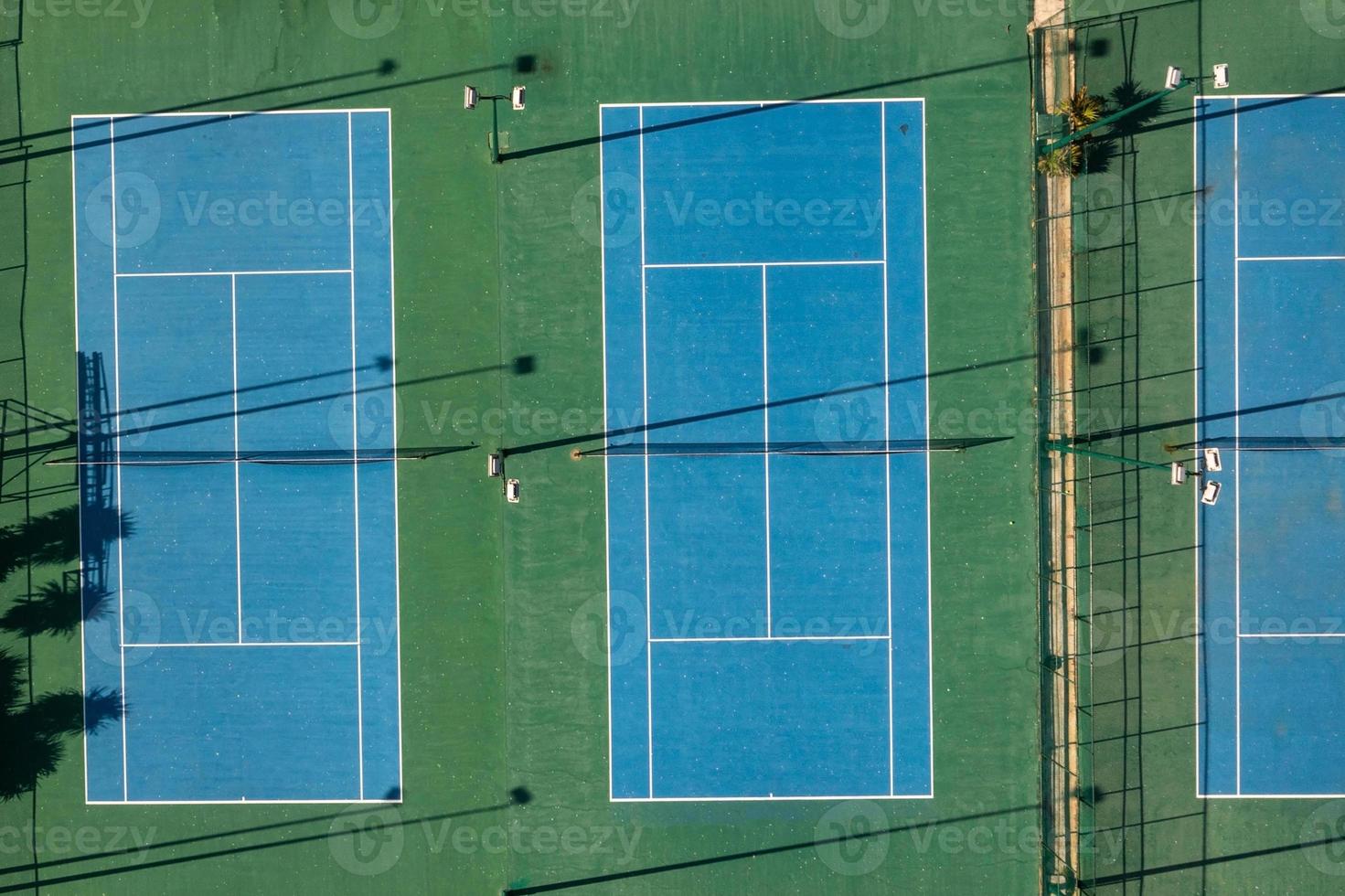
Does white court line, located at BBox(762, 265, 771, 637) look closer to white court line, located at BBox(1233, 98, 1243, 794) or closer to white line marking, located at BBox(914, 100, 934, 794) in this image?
white line marking, located at BBox(914, 100, 934, 794)

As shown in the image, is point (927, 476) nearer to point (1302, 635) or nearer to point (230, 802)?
point (1302, 635)

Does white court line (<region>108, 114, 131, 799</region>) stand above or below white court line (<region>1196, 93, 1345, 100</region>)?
below

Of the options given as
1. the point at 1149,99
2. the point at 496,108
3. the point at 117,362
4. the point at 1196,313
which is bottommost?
the point at 117,362

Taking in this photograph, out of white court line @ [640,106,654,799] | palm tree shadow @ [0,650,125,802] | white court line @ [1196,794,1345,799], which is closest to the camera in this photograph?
white court line @ [1196,794,1345,799]

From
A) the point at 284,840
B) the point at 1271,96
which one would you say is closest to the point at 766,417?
the point at 1271,96

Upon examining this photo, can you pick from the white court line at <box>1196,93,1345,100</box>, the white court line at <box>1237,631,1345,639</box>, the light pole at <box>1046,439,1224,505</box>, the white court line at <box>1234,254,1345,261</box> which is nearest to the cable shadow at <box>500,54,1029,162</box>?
the white court line at <box>1196,93,1345,100</box>

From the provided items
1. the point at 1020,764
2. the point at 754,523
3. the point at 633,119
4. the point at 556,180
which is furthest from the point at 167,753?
the point at 1020,764
